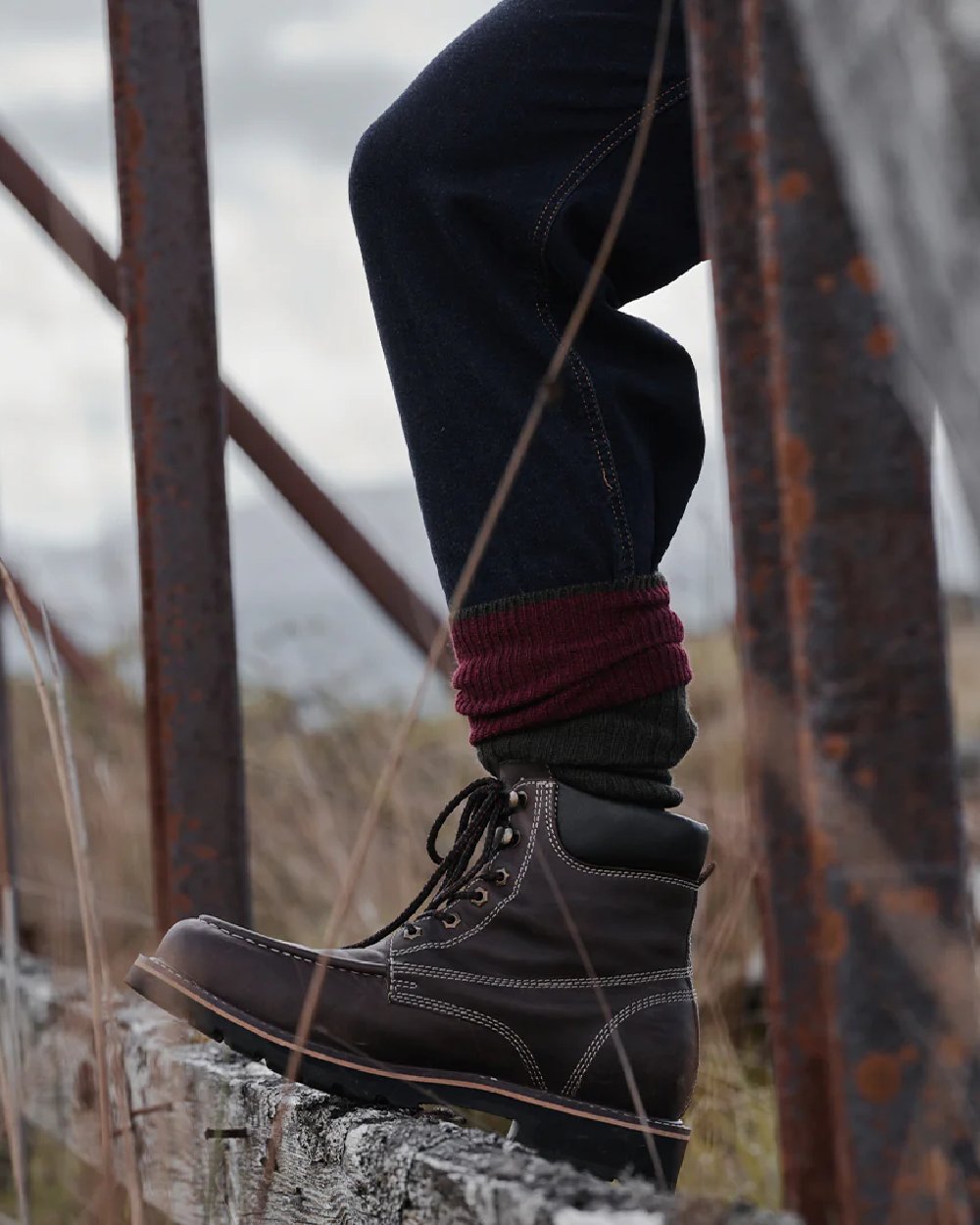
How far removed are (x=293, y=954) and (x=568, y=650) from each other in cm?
28

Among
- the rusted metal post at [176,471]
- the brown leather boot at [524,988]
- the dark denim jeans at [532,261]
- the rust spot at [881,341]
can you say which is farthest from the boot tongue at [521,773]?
the rust spot at [881,341]

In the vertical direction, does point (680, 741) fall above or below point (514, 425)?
below

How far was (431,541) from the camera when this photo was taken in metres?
1.12

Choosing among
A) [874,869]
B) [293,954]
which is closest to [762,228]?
[874,869]

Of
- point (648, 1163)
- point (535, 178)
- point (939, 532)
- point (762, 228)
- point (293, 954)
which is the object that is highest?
point (535, 178)

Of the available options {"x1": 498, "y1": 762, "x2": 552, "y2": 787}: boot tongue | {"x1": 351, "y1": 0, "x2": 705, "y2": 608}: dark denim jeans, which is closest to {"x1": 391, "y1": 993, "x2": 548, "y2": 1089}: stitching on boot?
{"x1": 498, "y1": 762, "x2": 552, "y2": 787}: boot tongue

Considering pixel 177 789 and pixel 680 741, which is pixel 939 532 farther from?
pixel 177 789

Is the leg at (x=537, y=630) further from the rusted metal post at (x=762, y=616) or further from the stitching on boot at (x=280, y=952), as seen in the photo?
the rusted metal post at (x=762, y=616)

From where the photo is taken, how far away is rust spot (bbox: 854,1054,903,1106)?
524 mm

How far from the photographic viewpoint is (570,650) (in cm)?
103

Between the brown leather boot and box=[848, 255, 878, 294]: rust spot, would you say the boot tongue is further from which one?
box=[848, 255, 878, 294]: rust spot

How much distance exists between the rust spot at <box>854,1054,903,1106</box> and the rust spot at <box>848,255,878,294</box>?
0.88 feet

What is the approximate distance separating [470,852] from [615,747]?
0.15 m

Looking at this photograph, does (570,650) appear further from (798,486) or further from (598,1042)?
(798,486)
